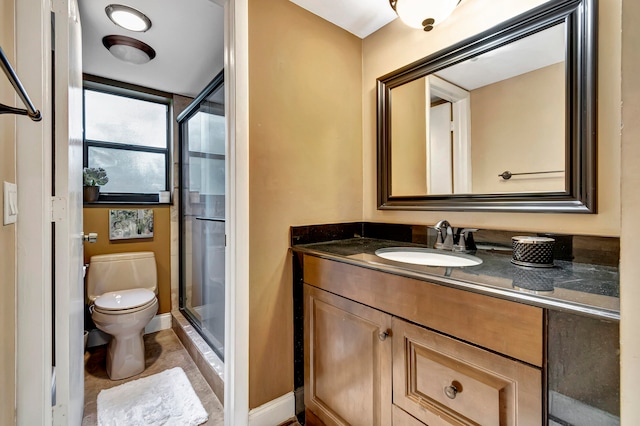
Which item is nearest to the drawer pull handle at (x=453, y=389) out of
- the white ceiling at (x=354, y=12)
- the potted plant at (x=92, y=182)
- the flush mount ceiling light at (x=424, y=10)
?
the flush mount ceiling light at (x=424, y=10)

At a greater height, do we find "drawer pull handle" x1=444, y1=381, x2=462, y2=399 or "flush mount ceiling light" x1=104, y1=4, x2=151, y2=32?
"flush mount ceiling light" x1=104, y1=4, x2=151, y2=32

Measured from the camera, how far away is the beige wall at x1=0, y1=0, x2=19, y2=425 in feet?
2.32

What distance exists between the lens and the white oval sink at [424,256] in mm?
1251

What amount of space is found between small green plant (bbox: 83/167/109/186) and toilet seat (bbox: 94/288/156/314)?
864 mm

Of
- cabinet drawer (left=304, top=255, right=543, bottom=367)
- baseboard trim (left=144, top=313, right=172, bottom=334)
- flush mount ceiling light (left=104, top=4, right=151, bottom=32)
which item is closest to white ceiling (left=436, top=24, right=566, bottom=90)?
cabinet drawer (left=304, top=255, right=543, bottom=367)

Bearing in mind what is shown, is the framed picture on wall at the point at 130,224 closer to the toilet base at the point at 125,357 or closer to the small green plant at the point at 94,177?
the small green plant at the point at 94,177

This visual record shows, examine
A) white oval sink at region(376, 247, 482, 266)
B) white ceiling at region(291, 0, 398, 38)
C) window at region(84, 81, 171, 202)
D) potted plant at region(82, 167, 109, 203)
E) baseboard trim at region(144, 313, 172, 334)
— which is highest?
white ceiling at region(291, 0, 398, 38)

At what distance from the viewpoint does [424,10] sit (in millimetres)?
1257

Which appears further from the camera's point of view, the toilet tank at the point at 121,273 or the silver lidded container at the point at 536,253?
the toilet tank at the point at 121,273

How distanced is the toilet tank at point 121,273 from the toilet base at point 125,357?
1.54 ft

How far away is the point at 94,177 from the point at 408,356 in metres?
2.52

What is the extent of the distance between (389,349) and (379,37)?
1715 millimetres

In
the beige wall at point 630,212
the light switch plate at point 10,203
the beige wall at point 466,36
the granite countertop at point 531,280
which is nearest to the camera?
the beige wall at point 630,212

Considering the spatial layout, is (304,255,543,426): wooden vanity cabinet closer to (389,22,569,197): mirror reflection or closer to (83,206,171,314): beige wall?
(389,22,569,197): mirror reflection
